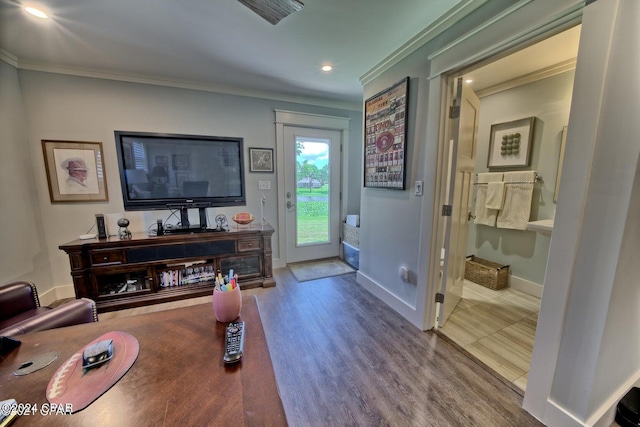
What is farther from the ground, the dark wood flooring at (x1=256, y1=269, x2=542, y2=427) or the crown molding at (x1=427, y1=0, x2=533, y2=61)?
the crown molding at (x1=427, y1=0, x2=533, y2=61)

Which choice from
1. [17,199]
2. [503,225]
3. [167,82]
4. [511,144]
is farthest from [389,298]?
[17,199]

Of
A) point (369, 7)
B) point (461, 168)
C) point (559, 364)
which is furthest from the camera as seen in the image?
point (461, 168)

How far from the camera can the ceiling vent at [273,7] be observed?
136cm

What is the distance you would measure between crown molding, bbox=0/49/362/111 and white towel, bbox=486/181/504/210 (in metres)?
2.12

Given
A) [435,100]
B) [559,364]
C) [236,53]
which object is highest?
[236,53]

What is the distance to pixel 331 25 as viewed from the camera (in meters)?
1.74

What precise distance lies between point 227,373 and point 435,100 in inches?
80.0

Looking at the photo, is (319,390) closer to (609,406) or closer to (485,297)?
(609,406)

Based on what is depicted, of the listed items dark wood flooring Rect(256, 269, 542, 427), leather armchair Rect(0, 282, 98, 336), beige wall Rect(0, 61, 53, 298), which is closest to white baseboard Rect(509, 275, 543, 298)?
dark wood flooring Rect(256, 269, 542, 427)

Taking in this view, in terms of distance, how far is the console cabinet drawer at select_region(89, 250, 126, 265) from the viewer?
7.29 feet

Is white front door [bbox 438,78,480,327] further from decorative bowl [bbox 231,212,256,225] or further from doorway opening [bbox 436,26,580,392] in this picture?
decorative bowl [bbox 231,212,256,225]

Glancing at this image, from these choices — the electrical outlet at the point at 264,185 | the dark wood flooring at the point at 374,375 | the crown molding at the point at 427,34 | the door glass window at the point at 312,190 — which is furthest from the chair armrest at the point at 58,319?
the crown molding at the point at 427,34

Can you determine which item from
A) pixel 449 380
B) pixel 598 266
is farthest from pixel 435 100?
pixel 449 380

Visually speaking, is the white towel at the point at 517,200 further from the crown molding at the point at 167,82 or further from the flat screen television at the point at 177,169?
the flat screen television at the point at 177,169
